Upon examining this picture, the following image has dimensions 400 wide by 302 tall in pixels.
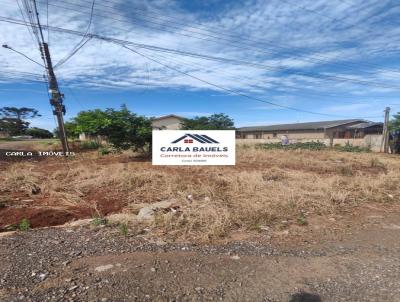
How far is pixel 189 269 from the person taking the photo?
9.18 ft

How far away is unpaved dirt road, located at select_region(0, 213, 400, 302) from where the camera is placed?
7.73ft

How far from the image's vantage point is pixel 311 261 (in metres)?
3.03

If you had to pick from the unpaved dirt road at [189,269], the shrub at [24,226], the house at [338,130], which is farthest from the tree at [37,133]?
the unpaved dirt road at [189,269]

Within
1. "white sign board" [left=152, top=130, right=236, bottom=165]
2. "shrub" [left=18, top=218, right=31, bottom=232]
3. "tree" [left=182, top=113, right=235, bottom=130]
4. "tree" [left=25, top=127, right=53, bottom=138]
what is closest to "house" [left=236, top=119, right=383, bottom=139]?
"tree" [left=182, top=113, right=235, bottom=130]

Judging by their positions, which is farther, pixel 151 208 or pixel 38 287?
pixel 151 208

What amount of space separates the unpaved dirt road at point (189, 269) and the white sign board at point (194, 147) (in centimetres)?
605

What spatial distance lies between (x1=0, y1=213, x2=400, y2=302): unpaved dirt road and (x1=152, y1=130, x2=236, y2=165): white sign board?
6048mm

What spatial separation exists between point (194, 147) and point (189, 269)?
6984 mm

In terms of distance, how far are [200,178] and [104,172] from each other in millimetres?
2779

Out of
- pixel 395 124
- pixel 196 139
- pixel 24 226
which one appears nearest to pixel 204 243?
pixel 24 226

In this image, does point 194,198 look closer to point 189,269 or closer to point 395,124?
point 189,269

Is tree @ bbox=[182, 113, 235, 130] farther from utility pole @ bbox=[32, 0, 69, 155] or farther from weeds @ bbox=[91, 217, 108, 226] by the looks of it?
weeds @ bbox=[91, 217, 108, 226]

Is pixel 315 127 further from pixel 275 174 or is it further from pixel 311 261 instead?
pixel 311 261

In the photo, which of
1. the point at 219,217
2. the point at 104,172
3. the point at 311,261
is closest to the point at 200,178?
the point at 104,172
